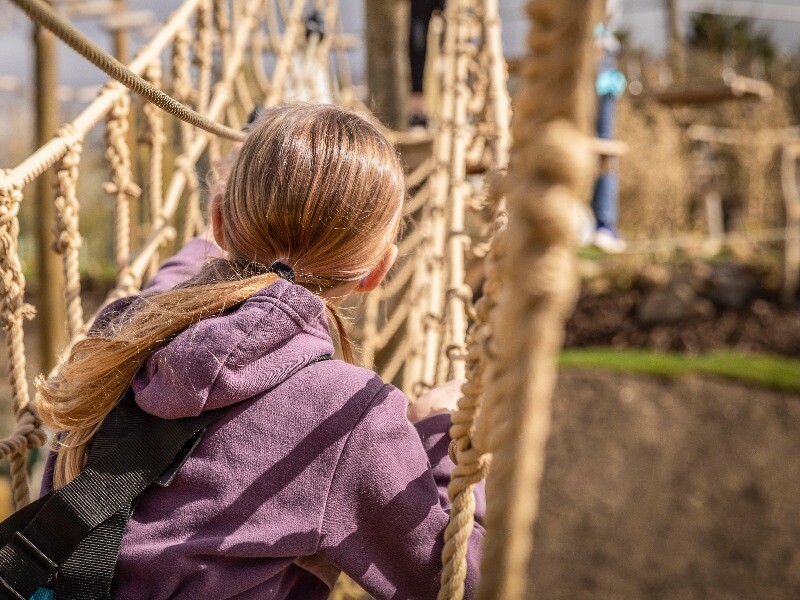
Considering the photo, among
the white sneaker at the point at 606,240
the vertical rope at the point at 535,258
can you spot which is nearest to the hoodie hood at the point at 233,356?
the vertical rope at the point at 535,258

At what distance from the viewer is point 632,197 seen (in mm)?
7684

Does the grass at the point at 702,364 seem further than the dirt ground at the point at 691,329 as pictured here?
No

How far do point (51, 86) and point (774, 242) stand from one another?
559cm

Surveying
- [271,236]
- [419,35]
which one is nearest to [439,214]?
[271,236]

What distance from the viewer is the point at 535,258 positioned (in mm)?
404

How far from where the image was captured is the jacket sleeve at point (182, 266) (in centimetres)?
112

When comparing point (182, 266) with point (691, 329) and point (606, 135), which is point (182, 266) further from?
point (691, 329)

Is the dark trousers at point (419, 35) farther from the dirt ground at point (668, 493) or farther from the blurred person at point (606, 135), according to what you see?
the blurred person at point (606, 135)

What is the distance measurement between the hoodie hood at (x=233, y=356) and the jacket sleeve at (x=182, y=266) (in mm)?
366

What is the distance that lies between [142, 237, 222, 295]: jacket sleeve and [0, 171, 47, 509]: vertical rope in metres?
0.17

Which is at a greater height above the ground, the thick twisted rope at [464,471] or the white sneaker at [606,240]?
the thick twisted rope at [464,471]

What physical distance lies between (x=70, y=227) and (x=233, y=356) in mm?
541

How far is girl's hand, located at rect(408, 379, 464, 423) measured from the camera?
940 millimetres

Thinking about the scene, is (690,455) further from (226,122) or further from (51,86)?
(51,86)
